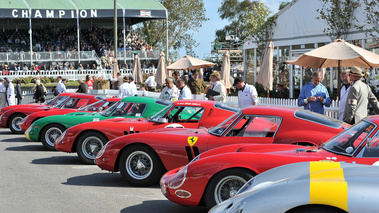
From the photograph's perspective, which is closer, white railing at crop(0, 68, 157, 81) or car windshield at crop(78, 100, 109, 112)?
car windshield at crop(78, 100, 109, 112)

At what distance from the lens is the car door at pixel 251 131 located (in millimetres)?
7566

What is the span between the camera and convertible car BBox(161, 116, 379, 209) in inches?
229

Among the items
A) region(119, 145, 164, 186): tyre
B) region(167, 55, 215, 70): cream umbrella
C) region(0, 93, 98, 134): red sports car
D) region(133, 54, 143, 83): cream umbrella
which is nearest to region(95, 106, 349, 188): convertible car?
region(119, 145, 164, 186): tyre

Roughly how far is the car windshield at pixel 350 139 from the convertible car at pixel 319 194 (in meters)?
1.55

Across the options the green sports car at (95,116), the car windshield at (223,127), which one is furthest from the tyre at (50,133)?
the car windshield at (223,127)

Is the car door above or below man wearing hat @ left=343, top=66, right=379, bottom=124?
below

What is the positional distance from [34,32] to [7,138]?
1585 inches

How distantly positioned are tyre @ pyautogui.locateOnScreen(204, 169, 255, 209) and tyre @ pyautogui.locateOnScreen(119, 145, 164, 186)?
213 cm

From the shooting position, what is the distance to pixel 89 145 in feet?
34.3

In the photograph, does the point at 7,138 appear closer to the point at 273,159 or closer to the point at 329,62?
the point at 329,62

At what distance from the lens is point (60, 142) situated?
1039cm

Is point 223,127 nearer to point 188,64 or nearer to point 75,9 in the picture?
point 188,64

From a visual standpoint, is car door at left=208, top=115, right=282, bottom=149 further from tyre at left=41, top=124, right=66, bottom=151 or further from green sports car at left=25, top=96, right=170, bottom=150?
tyre at left=41, top=124, right=66, bottom=151

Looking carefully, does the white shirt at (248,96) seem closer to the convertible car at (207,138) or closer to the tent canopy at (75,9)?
the convertible car at (207,138)
